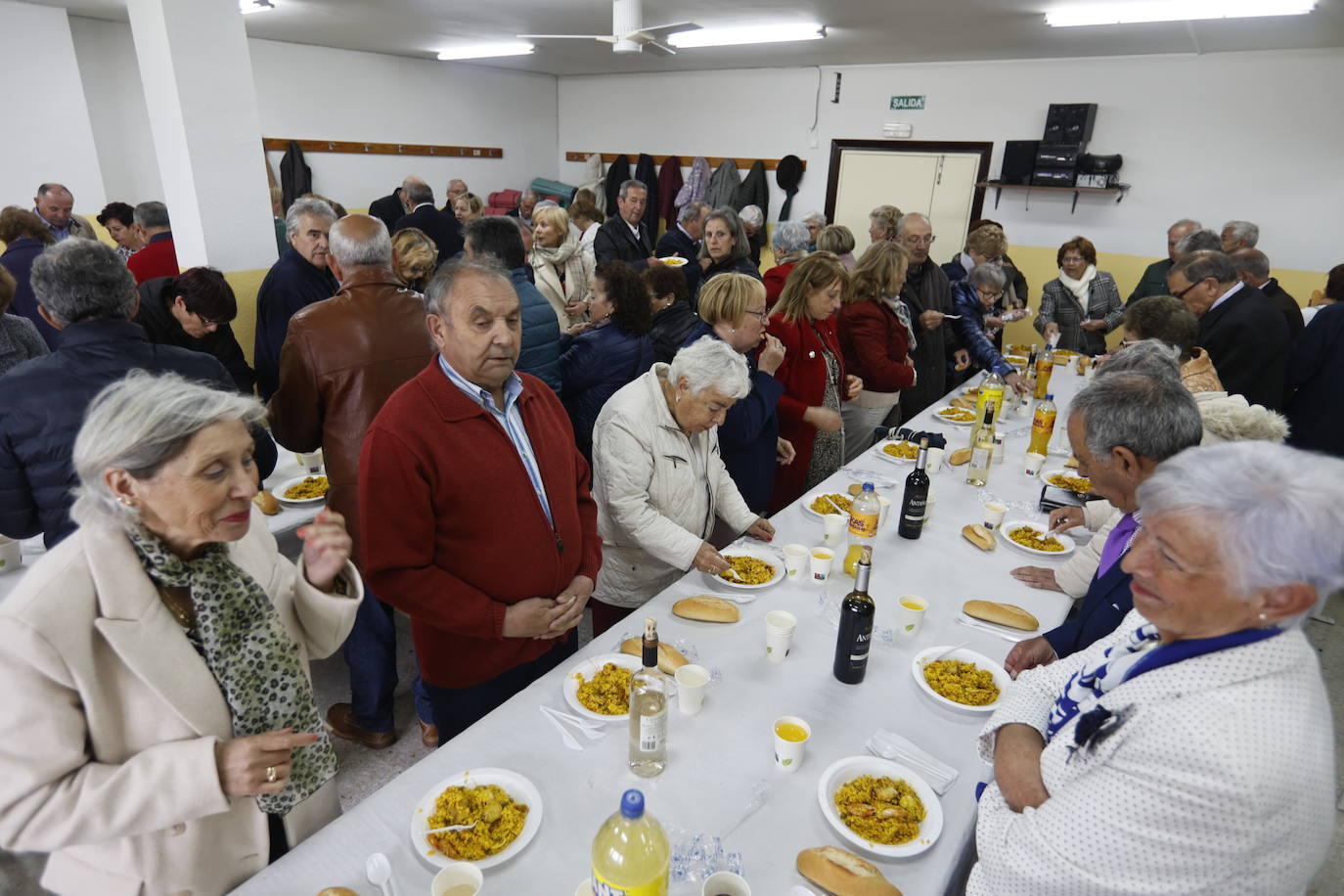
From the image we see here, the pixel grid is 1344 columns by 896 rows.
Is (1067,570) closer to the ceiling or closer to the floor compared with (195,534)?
closer to the floor

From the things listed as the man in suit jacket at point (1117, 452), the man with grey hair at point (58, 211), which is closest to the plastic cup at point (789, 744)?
the man in suit jacket at point (1117, 452)

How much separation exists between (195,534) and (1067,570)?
2390mm

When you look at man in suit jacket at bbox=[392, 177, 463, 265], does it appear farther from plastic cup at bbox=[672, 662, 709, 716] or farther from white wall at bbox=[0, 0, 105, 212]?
plastic cup at bbox=[672, 662, 709, 716]

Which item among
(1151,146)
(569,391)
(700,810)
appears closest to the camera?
(700,810)

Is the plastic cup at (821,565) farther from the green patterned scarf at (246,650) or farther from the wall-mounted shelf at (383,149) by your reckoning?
the wall-mounted shelf at (383,149)

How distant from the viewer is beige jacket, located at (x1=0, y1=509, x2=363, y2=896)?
3.47 feet

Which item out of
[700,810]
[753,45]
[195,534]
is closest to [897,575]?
[700,810]

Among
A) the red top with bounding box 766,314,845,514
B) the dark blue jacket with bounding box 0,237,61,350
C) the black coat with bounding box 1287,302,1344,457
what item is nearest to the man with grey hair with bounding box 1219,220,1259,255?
the black coat with bounding box 1287,302,1344,457

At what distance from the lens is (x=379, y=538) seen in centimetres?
173

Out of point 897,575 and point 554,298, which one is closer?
point 897,575

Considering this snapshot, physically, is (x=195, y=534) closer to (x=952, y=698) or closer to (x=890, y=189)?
(x=952, y=698)

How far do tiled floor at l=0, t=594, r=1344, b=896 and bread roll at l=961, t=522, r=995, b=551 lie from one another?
3.36ft

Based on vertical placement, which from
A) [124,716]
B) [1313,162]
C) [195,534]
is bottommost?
[124,716]

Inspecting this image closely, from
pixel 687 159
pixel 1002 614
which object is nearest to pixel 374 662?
pixel 1002 614
